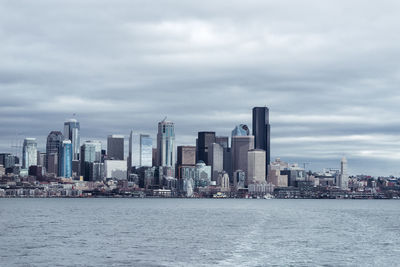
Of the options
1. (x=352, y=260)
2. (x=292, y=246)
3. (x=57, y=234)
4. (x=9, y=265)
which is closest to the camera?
(x=9, y=265)

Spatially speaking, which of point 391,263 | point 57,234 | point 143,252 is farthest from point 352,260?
point 57,234

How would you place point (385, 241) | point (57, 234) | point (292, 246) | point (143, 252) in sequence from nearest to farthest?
point (143, 252)
point (292, 246)
point (385, 241)
point (57, 234)

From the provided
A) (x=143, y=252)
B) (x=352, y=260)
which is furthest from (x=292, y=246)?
(x=143, y=252)

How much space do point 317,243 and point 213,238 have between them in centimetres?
1553

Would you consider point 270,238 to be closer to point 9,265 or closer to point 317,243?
point 317,243

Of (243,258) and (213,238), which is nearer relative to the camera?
(243,258)

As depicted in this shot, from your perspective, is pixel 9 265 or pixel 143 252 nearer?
pixel 9 265

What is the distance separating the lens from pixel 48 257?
234 ft

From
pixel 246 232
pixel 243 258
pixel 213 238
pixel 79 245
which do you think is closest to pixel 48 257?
pixel 79 245

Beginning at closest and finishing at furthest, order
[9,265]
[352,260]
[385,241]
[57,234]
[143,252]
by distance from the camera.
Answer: [9,265], [352,260], [143,252], [385,241], [57,234]

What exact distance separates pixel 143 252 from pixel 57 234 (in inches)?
1272

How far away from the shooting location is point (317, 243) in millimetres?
87688

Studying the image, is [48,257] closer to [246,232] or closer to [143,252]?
[143,252]

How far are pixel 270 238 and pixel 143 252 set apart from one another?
25342 mm
